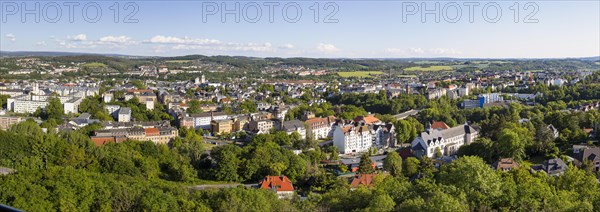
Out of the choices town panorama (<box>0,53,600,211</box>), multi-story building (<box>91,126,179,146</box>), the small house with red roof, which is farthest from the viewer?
multi-story building (<box>91,126,179,146</box>)

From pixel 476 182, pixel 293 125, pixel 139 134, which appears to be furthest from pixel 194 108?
pixel 476 182

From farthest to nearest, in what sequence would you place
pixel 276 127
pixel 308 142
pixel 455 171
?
pixel 276 127, pixel 308 142, pixel 455 171

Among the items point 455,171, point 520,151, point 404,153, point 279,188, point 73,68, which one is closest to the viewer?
point 455,171

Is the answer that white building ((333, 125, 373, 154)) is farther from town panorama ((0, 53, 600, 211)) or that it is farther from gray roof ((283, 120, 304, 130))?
gray roof ((283, 120, 304, 130))

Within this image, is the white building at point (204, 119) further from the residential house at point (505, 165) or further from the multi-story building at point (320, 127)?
the residential house at point (505, 165)

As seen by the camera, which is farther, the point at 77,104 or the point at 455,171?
the point at 77,104

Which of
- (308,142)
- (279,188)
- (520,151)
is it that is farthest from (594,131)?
(279,188)

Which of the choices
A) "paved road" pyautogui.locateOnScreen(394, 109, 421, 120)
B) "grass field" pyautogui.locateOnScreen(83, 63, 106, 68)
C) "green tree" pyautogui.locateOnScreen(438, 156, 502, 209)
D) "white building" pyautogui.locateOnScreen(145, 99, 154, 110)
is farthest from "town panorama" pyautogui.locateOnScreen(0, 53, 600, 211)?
"grass field" pyautogui.locateOnScreen(83, 63, 106, 68)

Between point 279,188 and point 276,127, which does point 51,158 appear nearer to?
point 279,188
